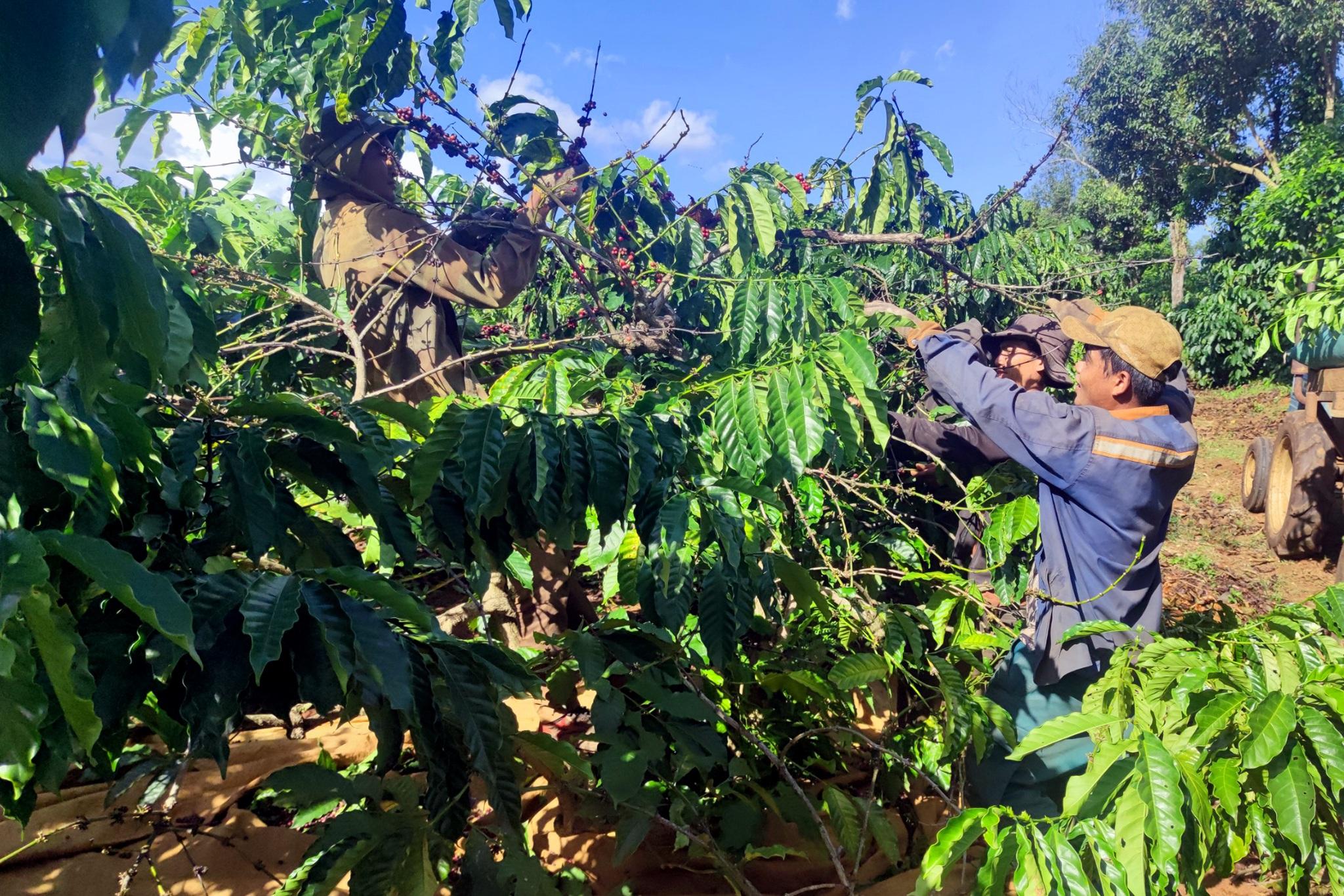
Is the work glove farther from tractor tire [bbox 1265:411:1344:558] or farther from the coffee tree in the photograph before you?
tractor tire [bbox 1265:411:1344:558]

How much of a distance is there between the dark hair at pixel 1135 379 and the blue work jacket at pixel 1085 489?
52mm

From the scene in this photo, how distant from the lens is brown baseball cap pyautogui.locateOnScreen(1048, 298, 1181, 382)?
7.68ft

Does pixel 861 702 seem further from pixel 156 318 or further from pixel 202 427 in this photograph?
pixel 156 318

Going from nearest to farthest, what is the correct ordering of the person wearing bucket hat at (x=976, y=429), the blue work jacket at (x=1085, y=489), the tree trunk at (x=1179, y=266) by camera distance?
1. the blue work jacket at (x=1085, y=489)
2. the person wearing bucket hat at (x=976, y=429)
3. the tree trunk at (x=1179, y=266)

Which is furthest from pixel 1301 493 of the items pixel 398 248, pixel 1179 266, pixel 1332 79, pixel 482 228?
pixel 1332 79

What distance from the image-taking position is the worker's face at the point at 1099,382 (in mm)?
2447

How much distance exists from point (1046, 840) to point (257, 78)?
331 centimetres

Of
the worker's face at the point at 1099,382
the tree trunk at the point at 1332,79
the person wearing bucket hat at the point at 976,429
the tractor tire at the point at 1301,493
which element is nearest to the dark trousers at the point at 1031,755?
the person wearing bucket hat at the point at 976,429

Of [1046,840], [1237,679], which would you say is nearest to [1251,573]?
[1237,679]

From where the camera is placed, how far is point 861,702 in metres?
3.11

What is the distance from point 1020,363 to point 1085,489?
980 mm

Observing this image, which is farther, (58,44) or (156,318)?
(156,318)

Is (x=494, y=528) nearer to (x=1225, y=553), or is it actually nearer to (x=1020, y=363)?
(x=1020, y=363)

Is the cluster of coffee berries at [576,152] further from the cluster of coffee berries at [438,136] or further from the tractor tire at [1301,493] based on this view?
the tractor tire at [1301,493]
